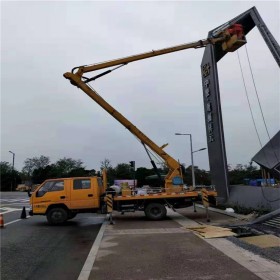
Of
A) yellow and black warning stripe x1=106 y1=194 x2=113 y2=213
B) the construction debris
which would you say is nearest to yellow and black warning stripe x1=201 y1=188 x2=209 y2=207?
the construction debris

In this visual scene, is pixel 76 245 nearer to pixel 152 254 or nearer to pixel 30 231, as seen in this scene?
pixel 152 254

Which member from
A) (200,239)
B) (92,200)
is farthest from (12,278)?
(92,200)

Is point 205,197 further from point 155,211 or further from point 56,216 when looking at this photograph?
point 56,216

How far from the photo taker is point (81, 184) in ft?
58.2

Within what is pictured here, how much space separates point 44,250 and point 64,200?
664cm

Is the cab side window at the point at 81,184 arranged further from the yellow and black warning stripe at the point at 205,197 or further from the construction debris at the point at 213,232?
the construction debris at the point at 213,232

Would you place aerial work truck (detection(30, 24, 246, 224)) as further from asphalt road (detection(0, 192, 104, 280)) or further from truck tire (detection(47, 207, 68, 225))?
asphalt road (detection(0, 192, 104, 280))

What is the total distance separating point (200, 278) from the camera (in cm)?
723

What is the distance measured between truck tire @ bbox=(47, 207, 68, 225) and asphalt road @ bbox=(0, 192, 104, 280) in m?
0.29

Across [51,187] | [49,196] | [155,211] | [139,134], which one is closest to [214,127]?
[139,134]

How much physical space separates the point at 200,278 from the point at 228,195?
17.0 m

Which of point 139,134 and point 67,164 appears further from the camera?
A: point 67,164

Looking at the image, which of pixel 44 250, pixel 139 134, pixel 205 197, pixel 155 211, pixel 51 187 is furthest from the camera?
pixel 139 134

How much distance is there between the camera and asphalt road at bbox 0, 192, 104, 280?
8.25 m
